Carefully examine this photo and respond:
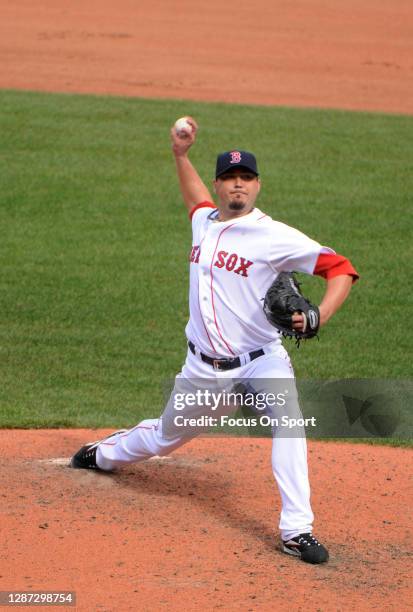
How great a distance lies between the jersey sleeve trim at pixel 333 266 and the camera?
5633mm

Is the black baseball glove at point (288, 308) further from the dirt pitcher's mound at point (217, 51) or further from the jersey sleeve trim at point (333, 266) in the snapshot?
the dirt pitcher's mound at point (217, 51)

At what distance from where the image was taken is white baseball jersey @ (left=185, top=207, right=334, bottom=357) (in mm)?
5801

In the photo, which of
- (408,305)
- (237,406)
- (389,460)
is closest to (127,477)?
(237,406)

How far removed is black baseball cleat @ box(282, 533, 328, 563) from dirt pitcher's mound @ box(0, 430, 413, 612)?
41 mm

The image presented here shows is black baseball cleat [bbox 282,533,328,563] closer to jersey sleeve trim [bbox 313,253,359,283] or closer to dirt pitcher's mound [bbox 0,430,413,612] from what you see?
dirt pitcher's mound [bbox 0,430,413,612]

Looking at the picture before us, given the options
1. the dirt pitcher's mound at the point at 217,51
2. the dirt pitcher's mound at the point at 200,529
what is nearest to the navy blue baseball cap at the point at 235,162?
the dirt pitcher's mound at the point at 200,529

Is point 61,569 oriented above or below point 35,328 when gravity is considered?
below

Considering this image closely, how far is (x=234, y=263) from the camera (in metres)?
5.85

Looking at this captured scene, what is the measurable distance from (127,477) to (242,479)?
0.62 m

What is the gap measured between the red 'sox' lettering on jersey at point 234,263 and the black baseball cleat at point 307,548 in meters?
1.23

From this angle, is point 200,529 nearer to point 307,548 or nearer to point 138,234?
point 307,548

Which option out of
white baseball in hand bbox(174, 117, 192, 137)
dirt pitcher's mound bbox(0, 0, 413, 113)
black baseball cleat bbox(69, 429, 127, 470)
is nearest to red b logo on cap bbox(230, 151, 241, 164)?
white baseball in hand bbox(174, 117, 192, 137)

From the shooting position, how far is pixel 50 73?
18.6 meters

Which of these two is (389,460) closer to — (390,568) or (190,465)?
(190,465)
